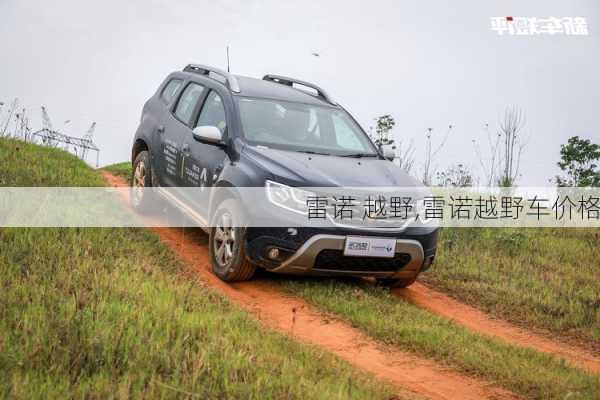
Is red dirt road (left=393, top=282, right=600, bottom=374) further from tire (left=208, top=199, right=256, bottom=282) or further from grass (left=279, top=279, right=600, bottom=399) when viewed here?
tire (left=208, top=199, right=256, bottom=282)

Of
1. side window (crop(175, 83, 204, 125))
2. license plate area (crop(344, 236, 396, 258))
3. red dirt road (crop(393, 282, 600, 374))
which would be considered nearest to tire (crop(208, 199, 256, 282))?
license plate area (crop(344, 236, 396, 258))

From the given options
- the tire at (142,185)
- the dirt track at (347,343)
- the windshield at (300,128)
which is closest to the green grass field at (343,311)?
the dirt track at (347,343)

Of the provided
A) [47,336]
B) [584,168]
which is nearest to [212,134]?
[47,336]

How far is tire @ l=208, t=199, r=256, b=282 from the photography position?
6980 millimetres

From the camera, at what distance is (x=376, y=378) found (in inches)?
191

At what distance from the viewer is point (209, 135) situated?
7.33 metres

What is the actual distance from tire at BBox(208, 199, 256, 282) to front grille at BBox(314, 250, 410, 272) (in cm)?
75

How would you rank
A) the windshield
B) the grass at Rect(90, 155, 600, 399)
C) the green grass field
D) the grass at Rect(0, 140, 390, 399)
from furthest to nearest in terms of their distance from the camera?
the windshield
the grass at Rect(90, 155, 600, 399)
the green grass field
the grass at Rect(0, 140, 390, 399)

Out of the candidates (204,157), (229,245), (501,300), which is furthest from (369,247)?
(501,300)

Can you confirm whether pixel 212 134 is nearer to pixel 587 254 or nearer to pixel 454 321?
pixel 454 321

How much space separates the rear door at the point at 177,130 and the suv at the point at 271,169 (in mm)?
16

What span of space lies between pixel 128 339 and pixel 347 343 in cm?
223

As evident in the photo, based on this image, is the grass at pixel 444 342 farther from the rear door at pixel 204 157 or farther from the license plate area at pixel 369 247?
the rear door at pixel 204 157

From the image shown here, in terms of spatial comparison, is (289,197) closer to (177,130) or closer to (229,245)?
(229,245)
